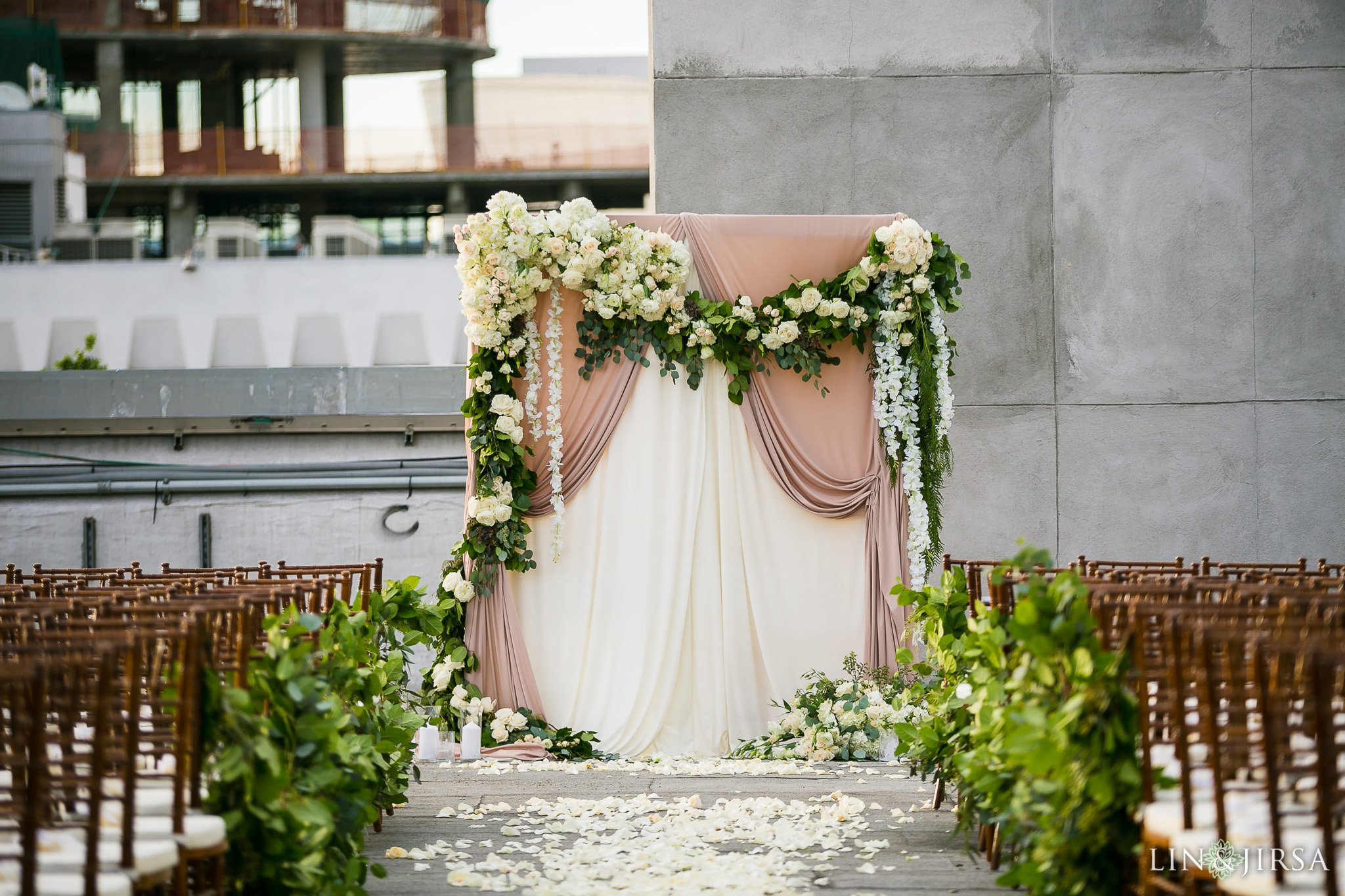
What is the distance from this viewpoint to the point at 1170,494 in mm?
8516

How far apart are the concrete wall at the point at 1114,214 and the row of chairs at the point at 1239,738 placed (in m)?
4.58

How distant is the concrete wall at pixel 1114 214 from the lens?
853cm

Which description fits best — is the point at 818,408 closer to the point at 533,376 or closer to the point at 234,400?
the point at 533,376

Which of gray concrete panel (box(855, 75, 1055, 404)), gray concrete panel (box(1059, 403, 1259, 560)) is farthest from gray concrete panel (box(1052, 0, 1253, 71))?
gray concrete panel (box(1059, 403, 1259, 560))

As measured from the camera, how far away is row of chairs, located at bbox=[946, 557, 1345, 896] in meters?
2.65

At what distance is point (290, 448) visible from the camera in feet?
32.3

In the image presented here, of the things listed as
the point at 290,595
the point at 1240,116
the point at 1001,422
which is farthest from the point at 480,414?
the point at 1240,116

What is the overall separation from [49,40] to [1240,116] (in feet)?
71.7

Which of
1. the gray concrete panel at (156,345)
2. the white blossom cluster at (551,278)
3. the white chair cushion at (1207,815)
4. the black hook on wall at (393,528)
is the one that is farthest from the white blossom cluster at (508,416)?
the gray concrete panel at (156,345)

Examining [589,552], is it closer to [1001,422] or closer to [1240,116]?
[1001,422]

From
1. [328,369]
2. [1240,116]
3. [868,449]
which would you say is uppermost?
[1240,116]

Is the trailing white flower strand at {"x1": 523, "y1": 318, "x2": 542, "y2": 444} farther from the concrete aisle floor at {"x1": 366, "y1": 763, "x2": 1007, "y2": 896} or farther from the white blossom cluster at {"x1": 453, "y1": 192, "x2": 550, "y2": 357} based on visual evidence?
the concrete aisle floor at {"x1": 366, "y1": 763, "x2": 1007, "y2": 896}

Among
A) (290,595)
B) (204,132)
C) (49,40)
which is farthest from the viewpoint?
(204,132)

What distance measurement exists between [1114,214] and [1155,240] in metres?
0.31
